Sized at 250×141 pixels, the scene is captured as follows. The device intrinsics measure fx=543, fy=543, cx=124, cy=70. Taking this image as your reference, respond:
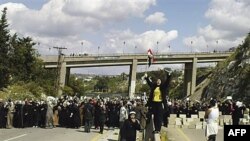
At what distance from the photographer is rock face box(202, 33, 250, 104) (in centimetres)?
6707

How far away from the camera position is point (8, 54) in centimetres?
8350

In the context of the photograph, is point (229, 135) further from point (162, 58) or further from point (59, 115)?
point (162, 58)

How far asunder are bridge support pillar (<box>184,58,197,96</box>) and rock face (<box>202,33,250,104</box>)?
35055mm

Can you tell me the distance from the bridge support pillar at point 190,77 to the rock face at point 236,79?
115ft

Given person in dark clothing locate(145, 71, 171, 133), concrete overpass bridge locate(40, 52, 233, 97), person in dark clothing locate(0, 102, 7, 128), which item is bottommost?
person in dark clothing locate(0, 102, 7, 128)

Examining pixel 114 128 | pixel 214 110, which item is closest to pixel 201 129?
pixel 114 128

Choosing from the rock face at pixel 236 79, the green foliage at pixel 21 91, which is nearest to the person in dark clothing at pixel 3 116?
the green foliage at pixel 21 91

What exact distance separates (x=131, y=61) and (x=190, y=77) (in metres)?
15.5

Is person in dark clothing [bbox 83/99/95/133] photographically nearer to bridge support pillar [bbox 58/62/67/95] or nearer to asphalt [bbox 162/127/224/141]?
asphalt [bbox 162/127/224/141]

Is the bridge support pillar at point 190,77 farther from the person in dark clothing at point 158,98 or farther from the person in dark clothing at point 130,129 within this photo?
the person in dark clothing at point 130,129

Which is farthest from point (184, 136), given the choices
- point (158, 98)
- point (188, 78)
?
point (188, 78)

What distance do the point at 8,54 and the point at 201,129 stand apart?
55901mm

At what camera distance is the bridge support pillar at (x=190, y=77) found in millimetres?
123062

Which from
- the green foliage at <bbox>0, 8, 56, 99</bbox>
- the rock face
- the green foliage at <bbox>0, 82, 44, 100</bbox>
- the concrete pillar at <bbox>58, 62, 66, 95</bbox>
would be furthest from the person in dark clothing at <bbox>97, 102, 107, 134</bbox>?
the concrete pillar at <bbox>58, 62, 66, 95</bbox>
